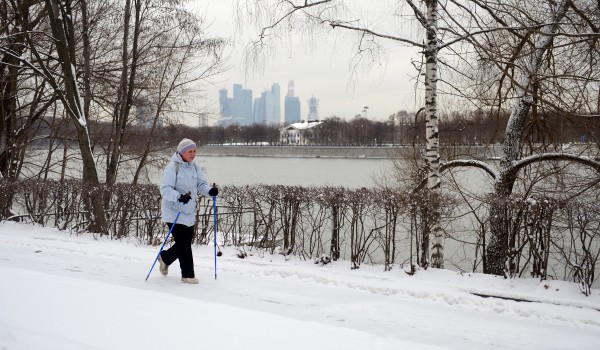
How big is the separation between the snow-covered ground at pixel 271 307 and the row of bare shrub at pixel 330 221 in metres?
0.47

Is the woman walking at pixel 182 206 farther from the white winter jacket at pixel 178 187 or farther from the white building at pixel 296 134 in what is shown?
the white building at pixel 296 134

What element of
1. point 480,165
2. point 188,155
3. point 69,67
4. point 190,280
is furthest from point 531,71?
point 69,67

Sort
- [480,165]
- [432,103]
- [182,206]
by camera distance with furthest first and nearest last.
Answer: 1. [480,165]
2. [432,103]
3. [182,206]

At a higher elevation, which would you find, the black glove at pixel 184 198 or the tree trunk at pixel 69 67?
the tree trunk at pixel 69 67

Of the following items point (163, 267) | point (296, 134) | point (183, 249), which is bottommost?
point (163, 267)

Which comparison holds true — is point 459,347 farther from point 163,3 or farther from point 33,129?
point 33,129

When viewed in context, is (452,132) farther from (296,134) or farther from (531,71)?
(296,134)

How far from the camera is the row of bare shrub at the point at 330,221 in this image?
670cm

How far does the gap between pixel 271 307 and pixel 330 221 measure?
328cm

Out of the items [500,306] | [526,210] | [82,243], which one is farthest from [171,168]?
[526,210]

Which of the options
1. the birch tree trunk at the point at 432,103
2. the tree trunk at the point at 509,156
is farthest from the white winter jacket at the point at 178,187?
the tree trunk at the point at 509,156

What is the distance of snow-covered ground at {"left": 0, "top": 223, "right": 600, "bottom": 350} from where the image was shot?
4.12 metres

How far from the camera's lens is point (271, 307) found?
539 centimetres

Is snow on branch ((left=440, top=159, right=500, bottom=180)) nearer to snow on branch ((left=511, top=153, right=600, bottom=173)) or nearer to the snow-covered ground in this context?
snow on branch ((left=511, top=153, right=600, bottom=173))
